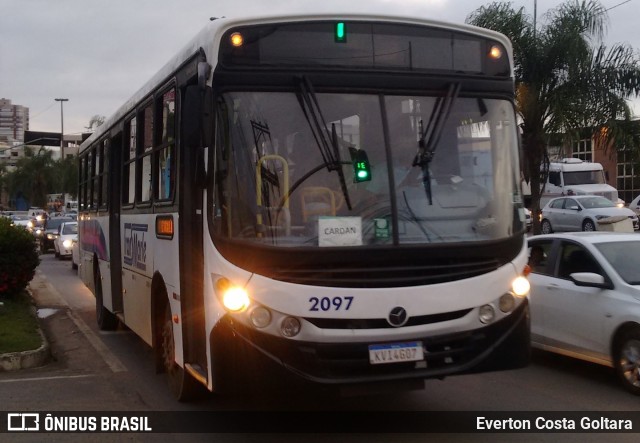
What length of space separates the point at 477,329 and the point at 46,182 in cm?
9253

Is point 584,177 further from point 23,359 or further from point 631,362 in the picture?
point 23,359

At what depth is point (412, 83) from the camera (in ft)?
19.8

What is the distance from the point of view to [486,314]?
19.3 ft

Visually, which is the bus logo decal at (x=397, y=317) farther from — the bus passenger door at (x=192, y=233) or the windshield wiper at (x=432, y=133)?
the bus passenger door at (x=192, y=233)

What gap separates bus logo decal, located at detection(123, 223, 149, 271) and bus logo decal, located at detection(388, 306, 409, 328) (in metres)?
3.53

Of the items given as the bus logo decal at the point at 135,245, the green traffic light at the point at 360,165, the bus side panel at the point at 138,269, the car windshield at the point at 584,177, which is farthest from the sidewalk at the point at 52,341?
the car windshield at the point at 584,177

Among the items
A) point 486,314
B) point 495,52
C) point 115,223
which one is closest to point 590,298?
point 486,314

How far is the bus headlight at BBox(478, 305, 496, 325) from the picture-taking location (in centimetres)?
585

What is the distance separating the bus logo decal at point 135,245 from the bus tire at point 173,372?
898mm

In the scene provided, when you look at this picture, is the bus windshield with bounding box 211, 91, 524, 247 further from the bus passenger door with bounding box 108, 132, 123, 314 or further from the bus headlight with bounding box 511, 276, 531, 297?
the bus passenger door with bounding box 108, 132, 123, 314

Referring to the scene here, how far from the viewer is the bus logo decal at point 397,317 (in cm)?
553

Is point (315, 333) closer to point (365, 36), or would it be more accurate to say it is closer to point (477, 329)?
point (477, 329)

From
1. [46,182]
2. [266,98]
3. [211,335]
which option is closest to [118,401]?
[211,335]

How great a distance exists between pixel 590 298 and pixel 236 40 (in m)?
4.67
